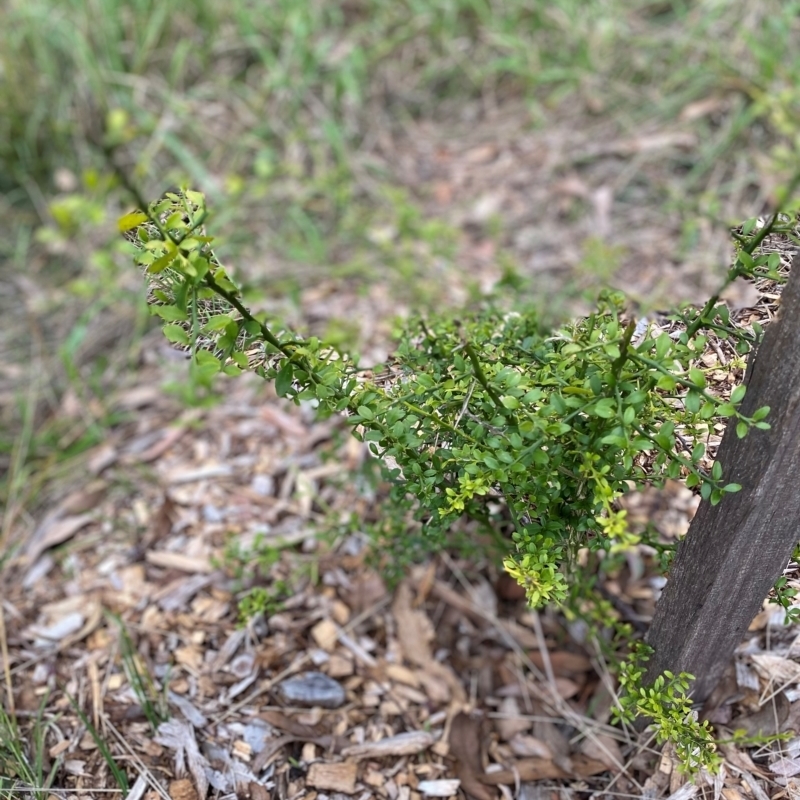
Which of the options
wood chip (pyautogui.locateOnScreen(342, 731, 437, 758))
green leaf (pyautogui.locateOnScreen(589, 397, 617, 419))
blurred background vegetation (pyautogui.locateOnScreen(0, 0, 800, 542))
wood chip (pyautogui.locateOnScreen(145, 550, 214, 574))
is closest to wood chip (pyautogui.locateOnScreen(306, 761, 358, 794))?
wood chip (pyautogui.locateOnScreen(342, 731, 437, 758))

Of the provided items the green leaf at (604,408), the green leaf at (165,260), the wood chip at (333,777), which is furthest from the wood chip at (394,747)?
the green leaf at (165,260)

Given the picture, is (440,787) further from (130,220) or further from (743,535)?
(130,220)

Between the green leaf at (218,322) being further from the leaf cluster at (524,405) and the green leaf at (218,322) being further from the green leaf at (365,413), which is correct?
the green leaf at (365,413)

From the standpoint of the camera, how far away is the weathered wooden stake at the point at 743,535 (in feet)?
3.49

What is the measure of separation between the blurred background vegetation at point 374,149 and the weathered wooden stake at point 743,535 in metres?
1.52

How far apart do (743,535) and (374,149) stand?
2998 mm

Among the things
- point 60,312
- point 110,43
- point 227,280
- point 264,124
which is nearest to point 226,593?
point 227,280

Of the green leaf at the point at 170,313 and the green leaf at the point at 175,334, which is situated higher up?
the green leaf at the point at 170,313

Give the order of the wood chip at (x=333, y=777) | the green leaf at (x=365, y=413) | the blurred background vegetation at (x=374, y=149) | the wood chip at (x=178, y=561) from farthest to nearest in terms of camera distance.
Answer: the blurred background vegetation at (x=374, y=149), the wood chip at (x=178, y=561), the wood chip at (x=333, y=777), the green leaf at (x=365, y=413)

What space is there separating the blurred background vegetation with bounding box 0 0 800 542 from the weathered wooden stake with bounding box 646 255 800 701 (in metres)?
1.52

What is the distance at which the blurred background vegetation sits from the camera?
9.81 ft

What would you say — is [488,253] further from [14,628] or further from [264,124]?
[14,628]

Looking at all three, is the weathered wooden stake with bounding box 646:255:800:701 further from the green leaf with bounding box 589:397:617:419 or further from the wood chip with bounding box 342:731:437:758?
the wood chip with bounding box 342:731:437:758

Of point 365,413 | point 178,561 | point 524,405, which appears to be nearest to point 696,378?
point 524,405
